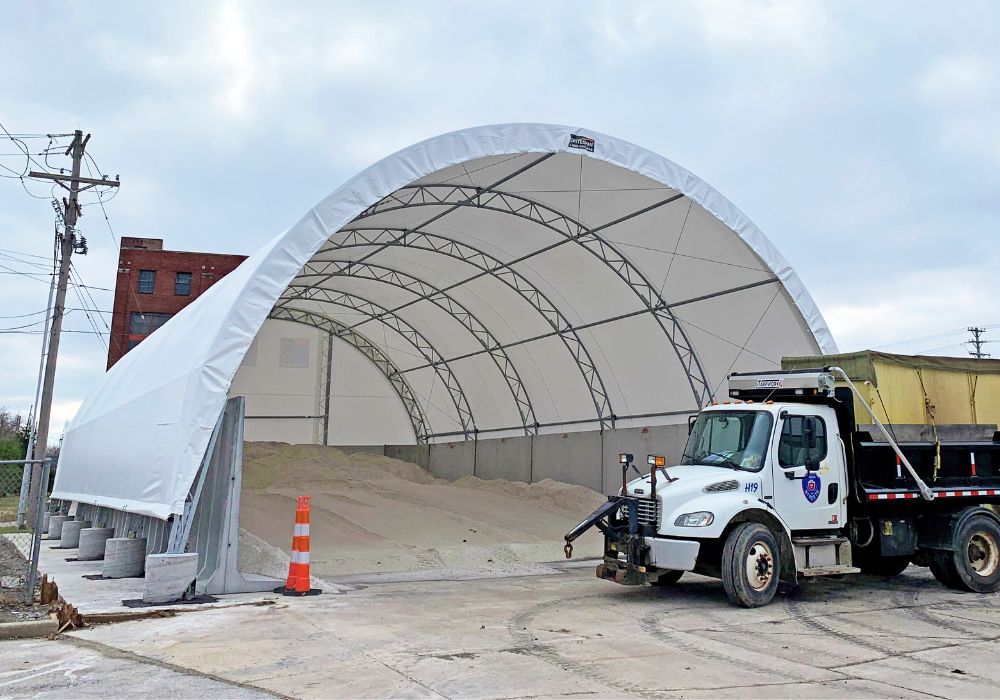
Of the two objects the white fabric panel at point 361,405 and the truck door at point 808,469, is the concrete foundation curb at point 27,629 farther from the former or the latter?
the white fabric panel at point 361,405

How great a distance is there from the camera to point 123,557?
11.6 meters

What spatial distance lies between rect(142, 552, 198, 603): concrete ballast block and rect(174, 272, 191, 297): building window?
38.1 m

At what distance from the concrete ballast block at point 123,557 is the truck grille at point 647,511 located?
7.05 metres

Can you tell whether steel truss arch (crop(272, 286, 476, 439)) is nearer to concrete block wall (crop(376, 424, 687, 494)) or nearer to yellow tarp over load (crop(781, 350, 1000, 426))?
concrete block wall (crop(376, 424, 687, 494))

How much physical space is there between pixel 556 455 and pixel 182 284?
2926cm

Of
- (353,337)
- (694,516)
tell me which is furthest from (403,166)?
(353,337)

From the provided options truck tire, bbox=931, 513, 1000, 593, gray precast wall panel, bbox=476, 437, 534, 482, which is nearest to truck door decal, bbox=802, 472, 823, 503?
truck tire, bbox=931, 513, 1000, 593

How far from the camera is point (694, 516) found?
9211 mm

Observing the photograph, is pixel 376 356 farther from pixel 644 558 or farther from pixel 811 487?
pixel 811 487

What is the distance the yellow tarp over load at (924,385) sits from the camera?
10586 mm

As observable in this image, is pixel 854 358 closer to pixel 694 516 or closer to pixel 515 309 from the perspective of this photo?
pixel 694 516

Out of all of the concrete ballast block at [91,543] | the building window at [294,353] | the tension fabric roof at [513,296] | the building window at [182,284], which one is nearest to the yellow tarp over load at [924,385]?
the tension fabric roof at [513,296]

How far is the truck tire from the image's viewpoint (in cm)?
1048

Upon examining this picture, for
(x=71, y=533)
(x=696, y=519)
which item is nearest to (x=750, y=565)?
(x=696, y=519)
